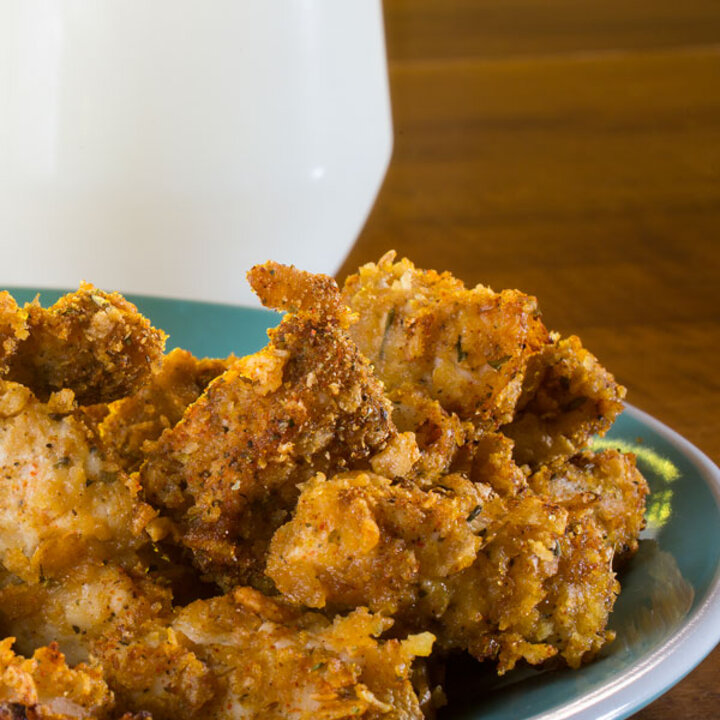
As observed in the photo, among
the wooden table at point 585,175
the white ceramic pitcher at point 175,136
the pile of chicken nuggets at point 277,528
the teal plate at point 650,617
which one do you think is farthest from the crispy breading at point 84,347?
the white ceramic pitcher at point 175,136

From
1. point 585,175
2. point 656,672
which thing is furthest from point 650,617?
point 585,175

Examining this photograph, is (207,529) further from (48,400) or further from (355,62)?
(355,62)

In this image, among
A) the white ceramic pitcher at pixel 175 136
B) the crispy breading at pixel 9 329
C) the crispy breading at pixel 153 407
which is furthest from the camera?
the white ceramic pitcher at pixel 175 136

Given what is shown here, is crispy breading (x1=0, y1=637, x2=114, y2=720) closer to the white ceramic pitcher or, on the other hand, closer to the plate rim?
the plate rim

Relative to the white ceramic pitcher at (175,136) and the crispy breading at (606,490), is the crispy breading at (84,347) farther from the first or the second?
the white ceramic pitcher at (175,136)

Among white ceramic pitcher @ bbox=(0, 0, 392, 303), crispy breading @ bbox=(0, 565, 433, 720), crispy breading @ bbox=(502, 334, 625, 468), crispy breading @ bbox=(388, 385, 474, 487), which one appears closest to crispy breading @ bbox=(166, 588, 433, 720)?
crispy breading @ bbox=(0, 565, 433, 720)

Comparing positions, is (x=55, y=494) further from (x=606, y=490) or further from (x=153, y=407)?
(x=606, y=490)

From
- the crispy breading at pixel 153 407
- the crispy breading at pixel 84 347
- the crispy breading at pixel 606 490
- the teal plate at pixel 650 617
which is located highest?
the crispy breading at pixel 84 347
